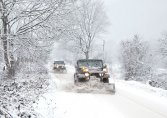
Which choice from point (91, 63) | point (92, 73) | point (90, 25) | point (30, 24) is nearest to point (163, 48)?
point (90, 25)

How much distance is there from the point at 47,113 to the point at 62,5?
703 cm

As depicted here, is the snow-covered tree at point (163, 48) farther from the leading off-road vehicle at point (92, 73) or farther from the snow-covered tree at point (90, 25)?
the leading off-road vehicle at point (92, 73)

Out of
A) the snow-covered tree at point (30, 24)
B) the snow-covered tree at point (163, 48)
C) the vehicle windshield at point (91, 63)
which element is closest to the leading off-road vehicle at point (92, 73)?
the vehicle windshield at point (91, 63)

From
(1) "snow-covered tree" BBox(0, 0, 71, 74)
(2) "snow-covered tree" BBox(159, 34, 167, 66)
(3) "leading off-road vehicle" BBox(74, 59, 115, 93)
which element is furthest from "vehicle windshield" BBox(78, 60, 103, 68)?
(2) "snow-covered tree" BBox(159, 34, 167, 66)

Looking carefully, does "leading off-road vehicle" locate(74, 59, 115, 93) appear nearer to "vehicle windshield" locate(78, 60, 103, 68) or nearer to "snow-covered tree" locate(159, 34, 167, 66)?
"vehicle windshield" locate(78, 60, 103, 68)

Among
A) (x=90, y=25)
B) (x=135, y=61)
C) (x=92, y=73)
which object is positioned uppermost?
(x=90, y=25)

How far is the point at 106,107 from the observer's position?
10.7 meters

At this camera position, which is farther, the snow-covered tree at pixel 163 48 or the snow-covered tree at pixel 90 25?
the snow-covered tree at pixel 163 48

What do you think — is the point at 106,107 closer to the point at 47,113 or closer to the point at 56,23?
the point at 47,113

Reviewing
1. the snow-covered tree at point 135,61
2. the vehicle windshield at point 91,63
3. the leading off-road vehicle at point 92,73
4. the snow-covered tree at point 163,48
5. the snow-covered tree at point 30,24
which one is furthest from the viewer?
the snow-covered tree at point 163,48

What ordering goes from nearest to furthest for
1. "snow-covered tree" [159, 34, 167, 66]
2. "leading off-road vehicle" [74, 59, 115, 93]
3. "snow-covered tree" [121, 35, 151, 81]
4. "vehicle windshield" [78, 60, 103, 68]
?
"leading off-road vehicle" [74, 59, 115, 93] < "vehicle windshield" [78, 60, 103, 68] < "snow-covered tree" [121, 35, 151, 81] < "snow-covered tree" [159, 34, 167, 66]

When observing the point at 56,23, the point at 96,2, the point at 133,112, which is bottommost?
the point at 133,112

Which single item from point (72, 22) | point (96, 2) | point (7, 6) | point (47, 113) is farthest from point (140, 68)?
point (47, 113)

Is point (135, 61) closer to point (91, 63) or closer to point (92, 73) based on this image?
point (91, 63)
